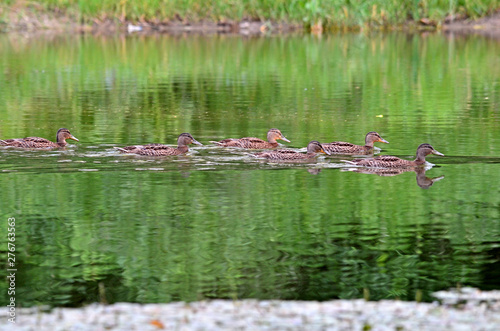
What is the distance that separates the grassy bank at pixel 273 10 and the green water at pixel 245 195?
1453 centimetres

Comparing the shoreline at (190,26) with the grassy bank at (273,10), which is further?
the shoreline at (190,26)

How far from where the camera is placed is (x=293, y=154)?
1431cm

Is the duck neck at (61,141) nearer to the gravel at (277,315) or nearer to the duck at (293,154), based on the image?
the duck at (293,154)

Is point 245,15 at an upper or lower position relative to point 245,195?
upper

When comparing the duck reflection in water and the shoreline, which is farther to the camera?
the shoreline

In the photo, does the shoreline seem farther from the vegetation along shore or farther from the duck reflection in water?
the duck reflection in water

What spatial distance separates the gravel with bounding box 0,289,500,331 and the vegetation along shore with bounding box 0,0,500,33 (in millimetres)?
32589

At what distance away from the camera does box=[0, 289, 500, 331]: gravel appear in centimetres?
704

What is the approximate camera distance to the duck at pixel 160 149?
46.7 feet

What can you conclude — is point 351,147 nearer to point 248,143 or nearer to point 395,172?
point 395,172

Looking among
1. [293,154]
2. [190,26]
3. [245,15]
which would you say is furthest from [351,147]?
[190,26]

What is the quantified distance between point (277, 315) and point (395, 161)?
6692 mm

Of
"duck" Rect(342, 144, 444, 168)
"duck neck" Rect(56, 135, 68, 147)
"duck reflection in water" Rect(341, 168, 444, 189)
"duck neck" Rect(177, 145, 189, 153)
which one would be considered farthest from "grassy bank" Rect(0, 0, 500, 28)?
"duck reflection in water" Rect(341, 168, 444, 189)

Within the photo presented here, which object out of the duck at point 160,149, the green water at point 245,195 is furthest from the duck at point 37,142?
the duck at point 160,149
